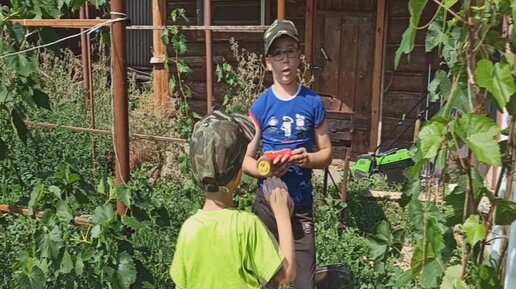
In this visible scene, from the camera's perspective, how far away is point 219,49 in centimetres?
882

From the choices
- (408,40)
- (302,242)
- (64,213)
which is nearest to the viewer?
(408,40)

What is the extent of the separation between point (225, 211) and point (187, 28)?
9.23ft

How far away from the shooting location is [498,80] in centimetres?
147

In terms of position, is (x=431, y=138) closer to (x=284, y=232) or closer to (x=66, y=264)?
(x=284, y=232)

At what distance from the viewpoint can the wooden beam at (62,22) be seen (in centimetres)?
251

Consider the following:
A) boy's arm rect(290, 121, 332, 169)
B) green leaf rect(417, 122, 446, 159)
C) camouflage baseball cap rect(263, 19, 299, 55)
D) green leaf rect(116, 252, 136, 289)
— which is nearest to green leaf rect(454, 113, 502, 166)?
green leaf rect(417, 122, 446, 159)

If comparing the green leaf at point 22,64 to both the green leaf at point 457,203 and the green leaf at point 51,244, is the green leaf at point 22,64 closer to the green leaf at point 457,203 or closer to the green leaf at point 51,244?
the green leaf at point 51,244

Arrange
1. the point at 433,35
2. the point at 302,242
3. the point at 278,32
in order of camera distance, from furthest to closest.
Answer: the point at 302,242 < the point at 278,32 < the point at 433,35

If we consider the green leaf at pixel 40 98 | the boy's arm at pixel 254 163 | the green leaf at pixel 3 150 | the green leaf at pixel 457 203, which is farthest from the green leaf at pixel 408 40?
the green leaf at pixel 3 150

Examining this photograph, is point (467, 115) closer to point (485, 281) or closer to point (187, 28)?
point (485, 281)

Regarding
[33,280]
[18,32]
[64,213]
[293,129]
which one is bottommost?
[33,280]

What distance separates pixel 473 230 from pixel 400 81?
21.9ft

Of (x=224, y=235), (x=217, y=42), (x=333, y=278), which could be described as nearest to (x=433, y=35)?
(x=224, y=235)

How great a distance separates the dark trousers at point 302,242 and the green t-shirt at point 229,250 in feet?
2.90
